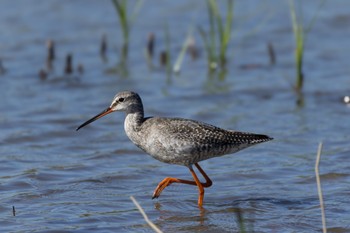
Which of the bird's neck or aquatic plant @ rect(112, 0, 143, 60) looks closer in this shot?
the bird's neck

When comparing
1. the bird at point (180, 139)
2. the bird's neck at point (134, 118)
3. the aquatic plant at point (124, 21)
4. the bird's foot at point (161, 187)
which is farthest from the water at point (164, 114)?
the bird's neck at point (134, 118)

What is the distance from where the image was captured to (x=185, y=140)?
8.08 m

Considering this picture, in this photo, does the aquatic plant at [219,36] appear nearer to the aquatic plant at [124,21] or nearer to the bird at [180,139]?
the aquatic plant at [124,21]

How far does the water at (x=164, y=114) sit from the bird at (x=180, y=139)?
0.50 meters

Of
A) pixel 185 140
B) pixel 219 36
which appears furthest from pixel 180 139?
pixel 219 36

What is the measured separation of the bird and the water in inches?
19.7

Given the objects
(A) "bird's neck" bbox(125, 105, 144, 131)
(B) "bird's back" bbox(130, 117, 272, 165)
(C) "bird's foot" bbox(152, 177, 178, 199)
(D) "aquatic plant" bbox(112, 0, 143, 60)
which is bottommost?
(C) "bird's foot" bbox(152, 177, 178, 199)

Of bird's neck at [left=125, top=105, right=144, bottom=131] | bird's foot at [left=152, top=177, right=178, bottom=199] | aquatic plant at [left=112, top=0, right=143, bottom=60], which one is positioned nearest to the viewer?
bird's foot at [left=152, top=177, right=178, bottom=199]

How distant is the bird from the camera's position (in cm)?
807

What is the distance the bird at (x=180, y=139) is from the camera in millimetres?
8070

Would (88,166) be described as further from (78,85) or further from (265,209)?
(78,85)

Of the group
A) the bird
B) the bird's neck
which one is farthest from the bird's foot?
the bird's neck

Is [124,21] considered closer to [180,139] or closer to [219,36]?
[219,36]

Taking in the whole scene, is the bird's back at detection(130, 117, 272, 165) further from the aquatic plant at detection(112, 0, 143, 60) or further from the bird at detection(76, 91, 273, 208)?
the aquatic plant at detection(112, 0, 143, 60)
